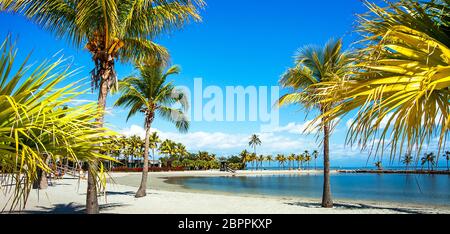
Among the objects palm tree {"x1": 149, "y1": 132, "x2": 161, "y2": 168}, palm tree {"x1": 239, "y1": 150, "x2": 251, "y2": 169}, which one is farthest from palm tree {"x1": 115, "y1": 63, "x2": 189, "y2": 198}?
palm tree {"x1": 239, "y1": 150, "x2": 251, "y2": 169}

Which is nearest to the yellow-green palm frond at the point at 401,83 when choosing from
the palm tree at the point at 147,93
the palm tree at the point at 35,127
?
the palm tree at the point at 35,127

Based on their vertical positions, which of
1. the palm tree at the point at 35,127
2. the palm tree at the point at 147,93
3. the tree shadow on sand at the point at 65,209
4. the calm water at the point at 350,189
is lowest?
the calm water at the point at 350,189

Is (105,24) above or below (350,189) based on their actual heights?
above

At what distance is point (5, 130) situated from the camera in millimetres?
3404

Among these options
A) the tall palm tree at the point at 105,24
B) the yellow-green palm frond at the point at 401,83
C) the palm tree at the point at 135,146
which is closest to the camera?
the yellow-green palm frond at the point at 401,83

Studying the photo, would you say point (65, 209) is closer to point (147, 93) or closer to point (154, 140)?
point (147, 93)

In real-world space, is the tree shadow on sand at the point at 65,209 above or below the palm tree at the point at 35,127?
below

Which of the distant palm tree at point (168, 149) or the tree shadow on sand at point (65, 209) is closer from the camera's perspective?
the tree shadow on sand at point (65, 209)

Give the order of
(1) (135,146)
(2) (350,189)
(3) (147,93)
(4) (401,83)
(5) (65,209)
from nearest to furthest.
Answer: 1. (4) (401,83)
2. (5) (65,209)
3. (3) (147,93)
4. (2) (350,189)
5. (1) (135,146)

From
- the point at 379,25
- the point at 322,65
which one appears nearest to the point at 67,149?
the point at 379,25

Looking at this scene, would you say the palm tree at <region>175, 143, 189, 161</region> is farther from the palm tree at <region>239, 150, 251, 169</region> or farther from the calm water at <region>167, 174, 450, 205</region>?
the calm water at <region>167, 174, 450, 205</region>

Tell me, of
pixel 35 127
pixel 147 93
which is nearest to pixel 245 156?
pixel 147 93

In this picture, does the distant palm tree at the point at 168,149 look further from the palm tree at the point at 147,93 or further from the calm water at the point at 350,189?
the palm tree at the point at 147,93

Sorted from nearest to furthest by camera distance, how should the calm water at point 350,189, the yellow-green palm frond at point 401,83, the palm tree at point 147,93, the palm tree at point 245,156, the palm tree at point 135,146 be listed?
the yellow-green palm frond at point 401,83
the palm tree at point 147,93
the calm water at point 350,189
the palm tree at point 135,146
the palm tree at point 245,156
